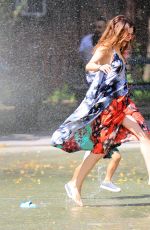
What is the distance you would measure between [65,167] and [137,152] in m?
1.69

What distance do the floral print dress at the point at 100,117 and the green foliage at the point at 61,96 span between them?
11.7 meters

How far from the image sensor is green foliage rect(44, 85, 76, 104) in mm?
20047

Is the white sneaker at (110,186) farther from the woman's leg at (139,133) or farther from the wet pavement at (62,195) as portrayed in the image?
the woman's leg at (139,133)

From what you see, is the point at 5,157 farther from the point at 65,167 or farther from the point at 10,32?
the point at 10,32

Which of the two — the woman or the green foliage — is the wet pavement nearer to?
the woman

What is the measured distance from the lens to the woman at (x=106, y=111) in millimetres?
8070

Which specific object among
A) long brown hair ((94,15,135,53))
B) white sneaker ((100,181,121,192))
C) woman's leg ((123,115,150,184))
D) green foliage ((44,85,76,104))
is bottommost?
green foliage ((44,85,76,104))

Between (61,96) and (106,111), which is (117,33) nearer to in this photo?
(106,111)

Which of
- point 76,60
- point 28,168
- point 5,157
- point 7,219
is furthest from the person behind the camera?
point 76,60

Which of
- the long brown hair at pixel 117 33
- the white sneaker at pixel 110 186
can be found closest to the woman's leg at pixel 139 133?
the long brown hair at pixel 117 33

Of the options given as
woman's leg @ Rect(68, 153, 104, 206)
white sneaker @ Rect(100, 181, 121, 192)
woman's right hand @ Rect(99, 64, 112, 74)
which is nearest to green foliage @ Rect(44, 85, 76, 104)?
white sneaker @ Rect(100, 181, 121, 192)

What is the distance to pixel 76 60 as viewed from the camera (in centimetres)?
2105

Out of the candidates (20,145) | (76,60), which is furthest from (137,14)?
(20,145)

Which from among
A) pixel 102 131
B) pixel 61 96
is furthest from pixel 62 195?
pixel 61 96
